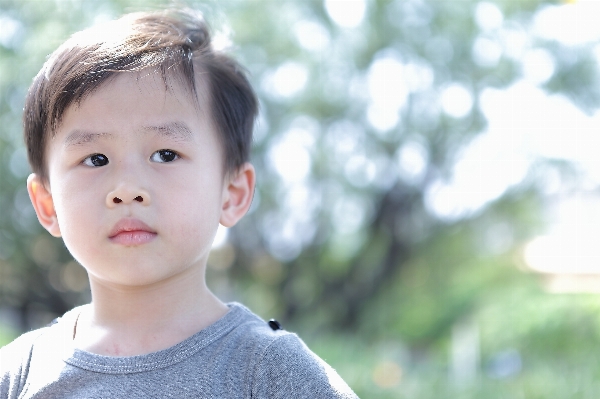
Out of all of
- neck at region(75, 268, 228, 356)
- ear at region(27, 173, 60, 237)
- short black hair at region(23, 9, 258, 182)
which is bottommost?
neck at region(75, 268, 228, 356)

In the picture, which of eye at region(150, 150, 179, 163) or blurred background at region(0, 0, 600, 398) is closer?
eye at region(150, 150, 179, 163)

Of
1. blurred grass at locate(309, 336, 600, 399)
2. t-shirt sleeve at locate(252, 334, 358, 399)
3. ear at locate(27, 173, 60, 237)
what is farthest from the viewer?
blurred grass at locate(309, 336, 600, 399)

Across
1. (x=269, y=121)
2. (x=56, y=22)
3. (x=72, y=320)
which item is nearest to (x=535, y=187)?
(x=269, y=121)

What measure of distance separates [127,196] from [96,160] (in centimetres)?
8

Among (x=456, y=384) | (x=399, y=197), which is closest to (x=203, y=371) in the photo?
(x=456, y=384)

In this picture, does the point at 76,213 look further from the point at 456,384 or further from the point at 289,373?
the point at 456,384

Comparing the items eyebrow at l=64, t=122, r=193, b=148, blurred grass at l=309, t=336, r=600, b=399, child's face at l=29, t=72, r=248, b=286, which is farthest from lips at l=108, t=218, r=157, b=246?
blurred grass at l=309, t=336, r=600, b=399

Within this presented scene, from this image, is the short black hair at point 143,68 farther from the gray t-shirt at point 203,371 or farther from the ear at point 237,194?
the gray t-shirt at point 203,371

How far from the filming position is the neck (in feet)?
3.05

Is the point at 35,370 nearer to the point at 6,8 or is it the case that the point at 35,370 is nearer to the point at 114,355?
the point at 114,355

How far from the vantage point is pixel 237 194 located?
1.04m

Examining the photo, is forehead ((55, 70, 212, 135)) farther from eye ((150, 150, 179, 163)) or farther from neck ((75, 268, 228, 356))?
neck ((75, 268, 228, 356))

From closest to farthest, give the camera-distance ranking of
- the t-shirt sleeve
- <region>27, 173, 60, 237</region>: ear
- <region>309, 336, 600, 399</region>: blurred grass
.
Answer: the t-shirt sleeve, <region>27, 173, 60, 237</region>: ear, <region>309, 336, 600, 399</region>: blurred grass

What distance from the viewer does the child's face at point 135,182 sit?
878 millimetres
